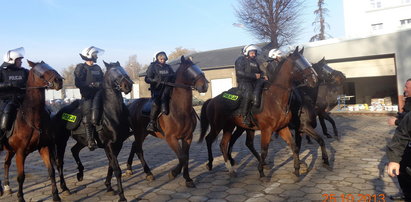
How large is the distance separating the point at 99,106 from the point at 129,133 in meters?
0.90

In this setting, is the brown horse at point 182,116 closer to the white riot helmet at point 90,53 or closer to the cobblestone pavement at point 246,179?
the cobblestone pavement at point 246,179

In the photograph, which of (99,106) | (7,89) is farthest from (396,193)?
(7,89)

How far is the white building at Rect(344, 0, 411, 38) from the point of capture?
29.4 m

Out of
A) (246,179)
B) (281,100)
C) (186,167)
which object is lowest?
(246,179)

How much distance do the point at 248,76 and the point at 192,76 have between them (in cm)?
148

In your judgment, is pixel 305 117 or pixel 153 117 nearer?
pixel 153 117

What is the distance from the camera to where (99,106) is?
5680mm

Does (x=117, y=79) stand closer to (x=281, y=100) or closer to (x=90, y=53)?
(x=90, y=53)

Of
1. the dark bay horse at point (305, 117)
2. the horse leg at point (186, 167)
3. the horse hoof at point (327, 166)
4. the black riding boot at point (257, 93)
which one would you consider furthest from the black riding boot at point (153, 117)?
the horse hoof at point (327, 166)

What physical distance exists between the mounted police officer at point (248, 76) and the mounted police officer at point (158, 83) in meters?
1.62

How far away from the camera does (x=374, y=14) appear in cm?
3017

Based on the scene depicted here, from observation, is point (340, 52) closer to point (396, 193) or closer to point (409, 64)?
point (409, 64)
